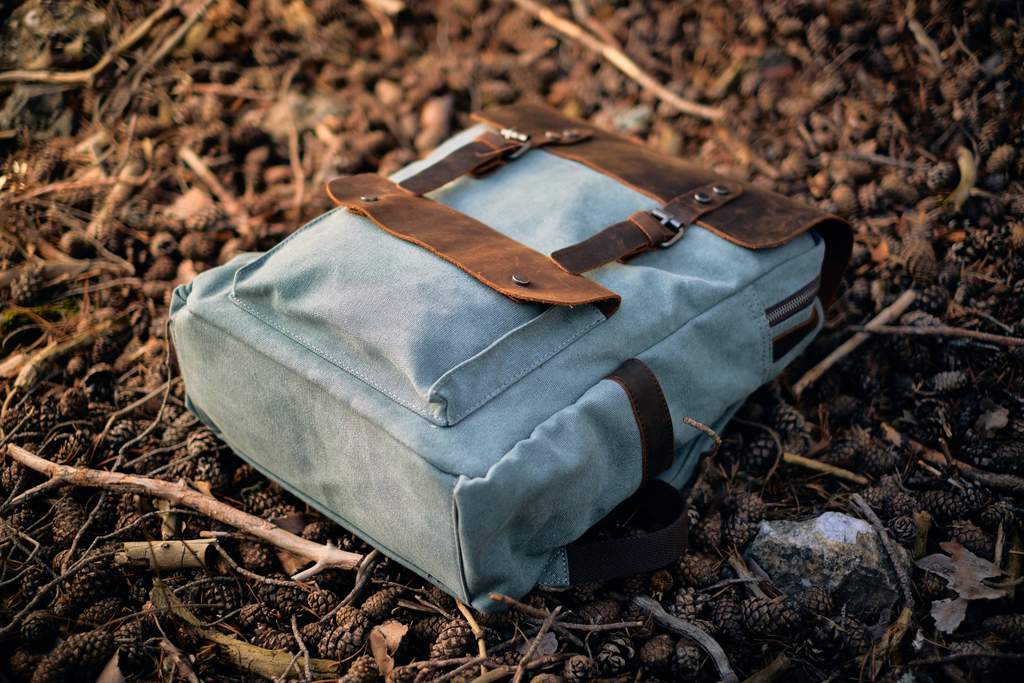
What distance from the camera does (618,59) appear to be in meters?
3.86

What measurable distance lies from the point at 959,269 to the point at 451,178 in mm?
1763

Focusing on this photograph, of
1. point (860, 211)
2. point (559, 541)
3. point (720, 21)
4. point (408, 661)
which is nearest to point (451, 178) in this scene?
point (559, 541)

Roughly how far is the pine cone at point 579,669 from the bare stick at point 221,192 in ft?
6.48

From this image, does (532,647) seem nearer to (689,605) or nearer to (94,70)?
(689,605)

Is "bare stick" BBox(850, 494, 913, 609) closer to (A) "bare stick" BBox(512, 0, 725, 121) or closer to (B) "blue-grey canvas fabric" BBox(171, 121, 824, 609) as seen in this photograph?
(B) "blue-grey canvas fabric" BBox(171, 121, 824, 609)

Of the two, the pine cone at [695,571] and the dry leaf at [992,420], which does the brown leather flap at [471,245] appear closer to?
the pine cone at [695,571]

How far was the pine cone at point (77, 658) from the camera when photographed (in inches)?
79.5

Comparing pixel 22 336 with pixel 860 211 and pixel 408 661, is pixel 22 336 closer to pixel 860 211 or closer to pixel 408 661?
pixel 408 661

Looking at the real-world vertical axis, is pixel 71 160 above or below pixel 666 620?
above

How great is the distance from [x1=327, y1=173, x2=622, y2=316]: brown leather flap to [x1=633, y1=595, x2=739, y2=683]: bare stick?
770 millimetres

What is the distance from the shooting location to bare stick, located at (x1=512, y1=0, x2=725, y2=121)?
12.0 ft

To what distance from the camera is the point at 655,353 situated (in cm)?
A: 223

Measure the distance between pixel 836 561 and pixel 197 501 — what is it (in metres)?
1.75

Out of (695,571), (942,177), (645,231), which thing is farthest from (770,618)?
(942,177)
